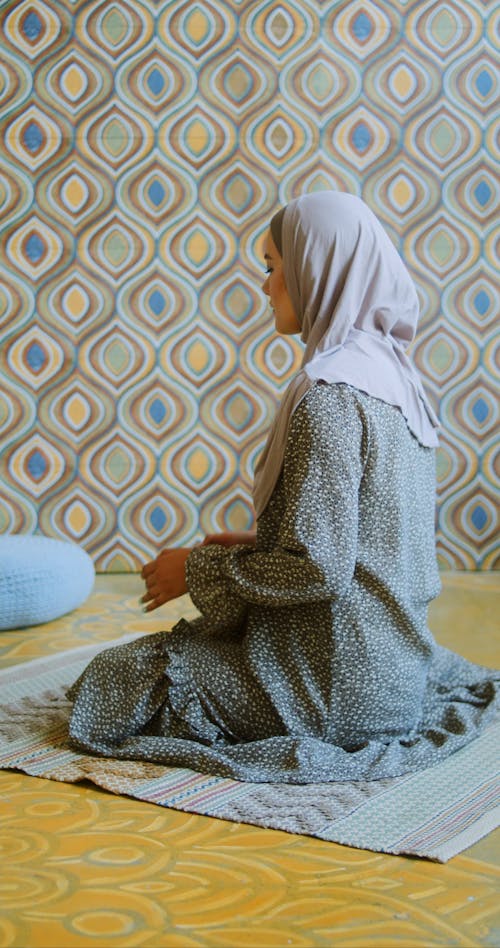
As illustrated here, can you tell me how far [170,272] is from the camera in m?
4.20

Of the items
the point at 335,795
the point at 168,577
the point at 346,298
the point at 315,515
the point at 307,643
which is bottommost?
the point at 335,795

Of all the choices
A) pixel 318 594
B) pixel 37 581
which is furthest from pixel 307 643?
pixel 37 581

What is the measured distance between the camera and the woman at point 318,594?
1.94m

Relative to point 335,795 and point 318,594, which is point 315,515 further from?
point 335,795

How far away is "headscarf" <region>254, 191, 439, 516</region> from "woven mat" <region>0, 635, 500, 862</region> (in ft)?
1.68

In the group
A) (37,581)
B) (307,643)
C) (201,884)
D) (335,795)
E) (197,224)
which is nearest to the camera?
(201,884)

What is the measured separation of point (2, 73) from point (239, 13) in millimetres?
896

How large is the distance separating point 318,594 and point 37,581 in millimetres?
Answer: 1604

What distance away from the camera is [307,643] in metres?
2.03

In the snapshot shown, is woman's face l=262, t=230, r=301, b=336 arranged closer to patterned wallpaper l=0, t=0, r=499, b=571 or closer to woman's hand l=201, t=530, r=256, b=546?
woman's hand l=201, t=530, r=256, b=546

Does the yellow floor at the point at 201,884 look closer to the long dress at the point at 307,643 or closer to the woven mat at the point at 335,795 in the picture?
the woven mat at the point at 335,795

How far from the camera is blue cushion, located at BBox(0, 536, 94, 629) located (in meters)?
3.29

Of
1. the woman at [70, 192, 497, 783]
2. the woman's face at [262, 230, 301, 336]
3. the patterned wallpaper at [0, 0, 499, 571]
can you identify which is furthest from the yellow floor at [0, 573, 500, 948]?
the patterned wallpaper at [0, 0, 499, 571]

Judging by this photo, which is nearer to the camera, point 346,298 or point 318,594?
point 318,594
